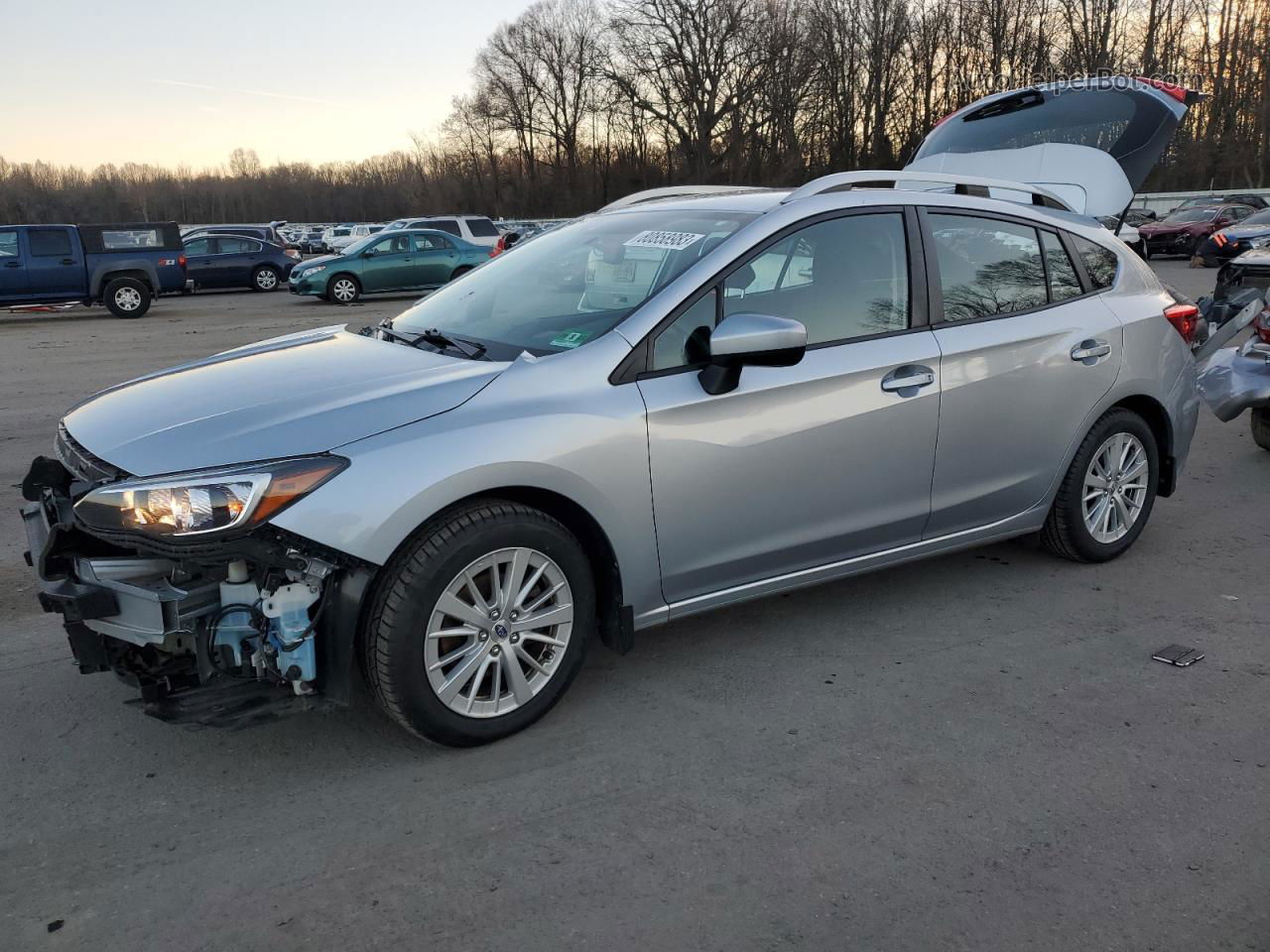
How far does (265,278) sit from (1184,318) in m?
25.5

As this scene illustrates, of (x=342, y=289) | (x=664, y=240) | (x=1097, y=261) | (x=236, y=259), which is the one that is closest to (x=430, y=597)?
(x=664, y=240)

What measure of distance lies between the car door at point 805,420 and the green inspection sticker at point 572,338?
0.82ft

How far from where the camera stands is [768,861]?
2709 millimetres

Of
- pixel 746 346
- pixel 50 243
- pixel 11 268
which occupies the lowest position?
pixel 746 346

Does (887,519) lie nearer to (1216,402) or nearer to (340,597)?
(340,597)

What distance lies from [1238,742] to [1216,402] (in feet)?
13.9

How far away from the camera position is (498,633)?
322 centimetres

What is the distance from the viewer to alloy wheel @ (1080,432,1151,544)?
15.8 feet

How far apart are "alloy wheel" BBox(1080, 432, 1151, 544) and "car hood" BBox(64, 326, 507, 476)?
299 cm

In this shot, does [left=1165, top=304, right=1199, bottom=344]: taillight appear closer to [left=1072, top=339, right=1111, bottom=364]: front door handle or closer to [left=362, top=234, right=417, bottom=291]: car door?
[left=1072, top=339, right=1111, bottom=364]: front door handle

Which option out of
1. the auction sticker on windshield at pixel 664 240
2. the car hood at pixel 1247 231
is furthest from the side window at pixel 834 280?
the car hood at pixel 1247 231

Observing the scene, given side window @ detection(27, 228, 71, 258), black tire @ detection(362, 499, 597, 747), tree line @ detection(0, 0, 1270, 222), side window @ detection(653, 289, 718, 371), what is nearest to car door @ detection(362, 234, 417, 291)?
side window @ detection(27, 228, 71, 258)

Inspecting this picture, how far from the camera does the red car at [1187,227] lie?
91.2 feet

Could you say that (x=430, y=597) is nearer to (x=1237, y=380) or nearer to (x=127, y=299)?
(x=1237, y=380)
